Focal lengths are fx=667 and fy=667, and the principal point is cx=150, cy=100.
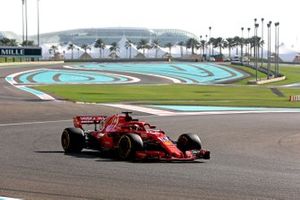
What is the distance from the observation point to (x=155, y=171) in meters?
14.9

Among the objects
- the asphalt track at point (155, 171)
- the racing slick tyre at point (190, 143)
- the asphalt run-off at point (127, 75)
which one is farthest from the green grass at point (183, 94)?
the racing slick tyre at point (190, 143)

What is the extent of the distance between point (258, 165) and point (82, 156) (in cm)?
466

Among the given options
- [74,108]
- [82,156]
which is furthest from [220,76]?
[82,156]

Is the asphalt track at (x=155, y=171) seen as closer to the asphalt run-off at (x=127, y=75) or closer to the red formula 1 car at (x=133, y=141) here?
the red formula 1 car at (x=133, y=141)

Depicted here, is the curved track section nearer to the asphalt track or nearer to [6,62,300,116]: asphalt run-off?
[6,62,300,116]: asphalt run-off

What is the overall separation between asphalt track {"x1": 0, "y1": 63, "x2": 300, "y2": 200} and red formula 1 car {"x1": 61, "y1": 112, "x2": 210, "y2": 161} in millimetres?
331

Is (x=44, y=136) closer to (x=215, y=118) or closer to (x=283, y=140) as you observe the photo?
(x=283, y=140)

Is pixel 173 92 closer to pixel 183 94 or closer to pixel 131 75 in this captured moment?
pixel 183 94

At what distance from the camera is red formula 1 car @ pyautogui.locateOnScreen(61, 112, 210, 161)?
16625 mm

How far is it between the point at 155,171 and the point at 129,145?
1.97 metres

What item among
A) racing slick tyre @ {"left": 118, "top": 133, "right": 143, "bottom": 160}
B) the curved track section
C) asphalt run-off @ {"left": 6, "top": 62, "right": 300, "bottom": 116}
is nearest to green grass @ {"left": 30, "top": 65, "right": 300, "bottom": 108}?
the curved track section

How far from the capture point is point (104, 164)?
1606 centimetres

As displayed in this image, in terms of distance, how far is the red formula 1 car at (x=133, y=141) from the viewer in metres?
16.6

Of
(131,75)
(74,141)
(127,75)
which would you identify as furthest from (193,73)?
(74,141)
